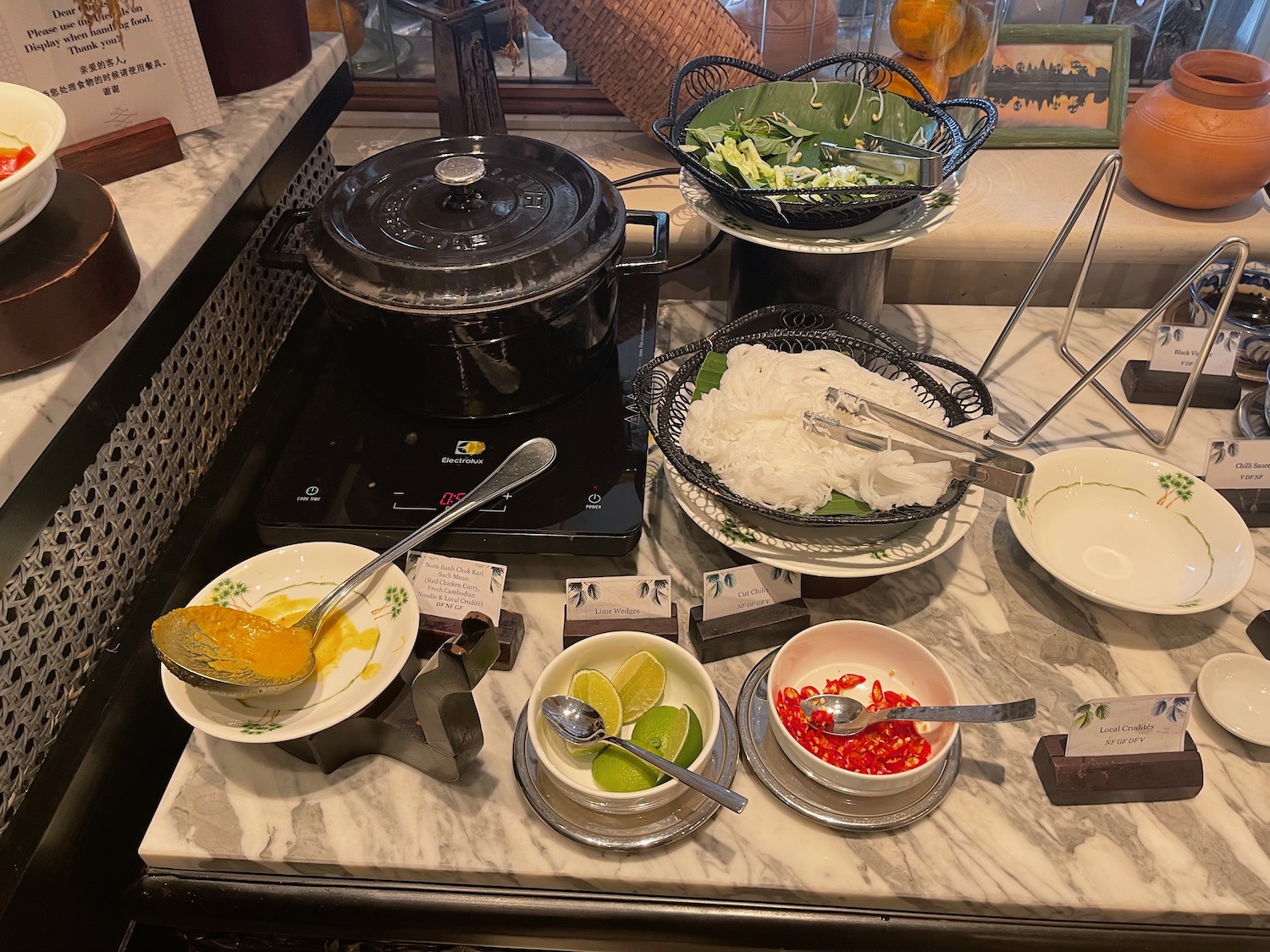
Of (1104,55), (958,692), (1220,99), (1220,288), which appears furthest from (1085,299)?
(958,692)

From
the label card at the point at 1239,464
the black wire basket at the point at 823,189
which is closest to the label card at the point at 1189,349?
the label card at the point at 1239,464

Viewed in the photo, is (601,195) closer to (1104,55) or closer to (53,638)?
(53,638)

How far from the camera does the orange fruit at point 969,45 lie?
1470 mm

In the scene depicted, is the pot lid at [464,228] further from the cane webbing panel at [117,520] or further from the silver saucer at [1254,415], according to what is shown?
the silver saucer at [1254,415]

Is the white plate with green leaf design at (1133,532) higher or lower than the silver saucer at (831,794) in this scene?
higher

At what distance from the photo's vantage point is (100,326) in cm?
82

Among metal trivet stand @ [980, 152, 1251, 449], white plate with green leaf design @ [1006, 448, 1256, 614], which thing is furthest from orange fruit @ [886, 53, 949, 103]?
white plate with green leaf design @ [1006, 448, 1256, 614]

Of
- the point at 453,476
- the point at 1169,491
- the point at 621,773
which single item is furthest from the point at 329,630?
the point at 1169,491

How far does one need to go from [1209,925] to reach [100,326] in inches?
46.9

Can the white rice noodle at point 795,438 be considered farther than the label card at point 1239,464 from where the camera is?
No

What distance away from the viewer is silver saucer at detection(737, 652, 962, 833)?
2.83 ft

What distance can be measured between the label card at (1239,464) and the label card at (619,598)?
72cm

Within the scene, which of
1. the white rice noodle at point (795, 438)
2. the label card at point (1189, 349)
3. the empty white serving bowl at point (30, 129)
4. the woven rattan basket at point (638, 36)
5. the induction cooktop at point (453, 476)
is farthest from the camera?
the woven rattan basket at point (638, 36)

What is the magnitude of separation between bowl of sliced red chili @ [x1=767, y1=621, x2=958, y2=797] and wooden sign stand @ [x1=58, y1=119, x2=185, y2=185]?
0.93 m
